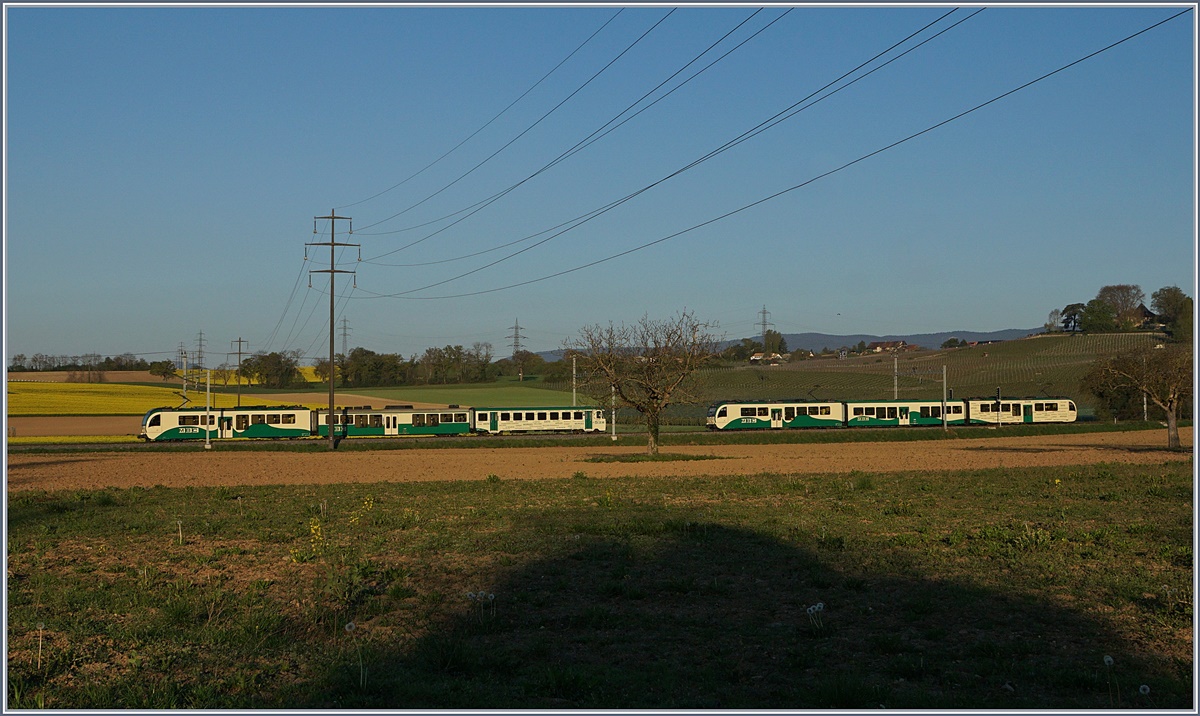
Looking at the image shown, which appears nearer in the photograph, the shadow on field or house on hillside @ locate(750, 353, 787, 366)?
the shadow on field

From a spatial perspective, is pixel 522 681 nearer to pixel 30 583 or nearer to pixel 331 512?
pixel 30 583

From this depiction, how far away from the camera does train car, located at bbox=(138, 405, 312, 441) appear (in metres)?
63.9

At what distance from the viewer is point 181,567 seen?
1357cm

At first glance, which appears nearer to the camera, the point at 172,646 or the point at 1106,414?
the point at 172,646

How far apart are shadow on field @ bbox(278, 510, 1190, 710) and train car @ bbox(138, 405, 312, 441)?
191 feet

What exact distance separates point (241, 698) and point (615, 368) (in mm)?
38877

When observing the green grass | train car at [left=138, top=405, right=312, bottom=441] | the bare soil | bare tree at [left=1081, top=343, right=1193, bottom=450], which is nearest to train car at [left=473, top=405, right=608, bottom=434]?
train car at [left=138, top=405, right=312, bottom=441]

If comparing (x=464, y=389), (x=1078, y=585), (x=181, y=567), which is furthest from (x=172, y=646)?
(x=464, y=389)

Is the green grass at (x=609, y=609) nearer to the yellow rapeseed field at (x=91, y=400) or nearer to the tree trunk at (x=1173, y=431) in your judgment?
the tree trunk at (x=1173, y=431)

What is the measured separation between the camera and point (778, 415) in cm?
7475

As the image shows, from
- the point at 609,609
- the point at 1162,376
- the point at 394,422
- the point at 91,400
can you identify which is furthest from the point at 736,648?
the point at 91,400

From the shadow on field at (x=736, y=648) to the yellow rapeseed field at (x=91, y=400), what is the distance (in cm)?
7794

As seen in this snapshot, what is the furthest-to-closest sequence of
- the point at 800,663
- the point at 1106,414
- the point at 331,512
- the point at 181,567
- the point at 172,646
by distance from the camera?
the point at 1106,414 < the point at 331,512 < the point at 181,567 < the point at 172,646 < the point at 800,663

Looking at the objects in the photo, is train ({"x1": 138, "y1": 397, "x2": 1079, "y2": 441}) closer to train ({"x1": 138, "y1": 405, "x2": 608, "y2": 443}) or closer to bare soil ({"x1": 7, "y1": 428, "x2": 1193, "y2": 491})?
train ({"x1": 138, "y1": 405, "x2": 608, "y2": 443})
